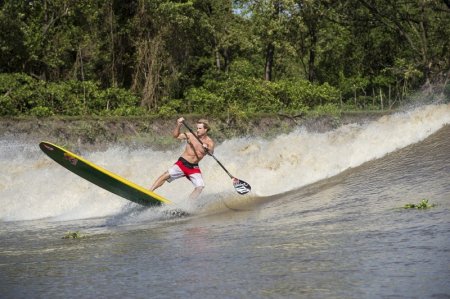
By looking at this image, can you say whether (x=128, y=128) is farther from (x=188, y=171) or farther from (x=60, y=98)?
(x=188, y=171)

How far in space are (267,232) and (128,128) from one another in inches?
707

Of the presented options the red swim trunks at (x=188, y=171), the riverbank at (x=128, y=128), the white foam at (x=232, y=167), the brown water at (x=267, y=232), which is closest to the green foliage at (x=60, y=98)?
the riverbank at (x=128, y=128)

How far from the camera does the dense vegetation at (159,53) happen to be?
29.4 metres

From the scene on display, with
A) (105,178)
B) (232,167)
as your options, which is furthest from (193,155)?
(232,167)

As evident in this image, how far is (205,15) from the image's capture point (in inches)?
1548

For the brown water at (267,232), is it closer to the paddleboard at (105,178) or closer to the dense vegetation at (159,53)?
the paddleboard at (105,178)

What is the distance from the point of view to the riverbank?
2420cm

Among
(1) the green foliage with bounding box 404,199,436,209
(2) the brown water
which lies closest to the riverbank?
(2) the brown water

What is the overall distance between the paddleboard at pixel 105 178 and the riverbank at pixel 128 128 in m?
11.1

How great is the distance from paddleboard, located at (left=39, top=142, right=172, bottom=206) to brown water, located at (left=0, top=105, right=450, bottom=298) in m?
0.26

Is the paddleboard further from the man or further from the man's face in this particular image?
the man's face

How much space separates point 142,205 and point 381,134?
642 centimetres

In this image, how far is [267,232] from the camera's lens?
26.8 feet

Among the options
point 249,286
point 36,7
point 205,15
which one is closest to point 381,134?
point 249,286
